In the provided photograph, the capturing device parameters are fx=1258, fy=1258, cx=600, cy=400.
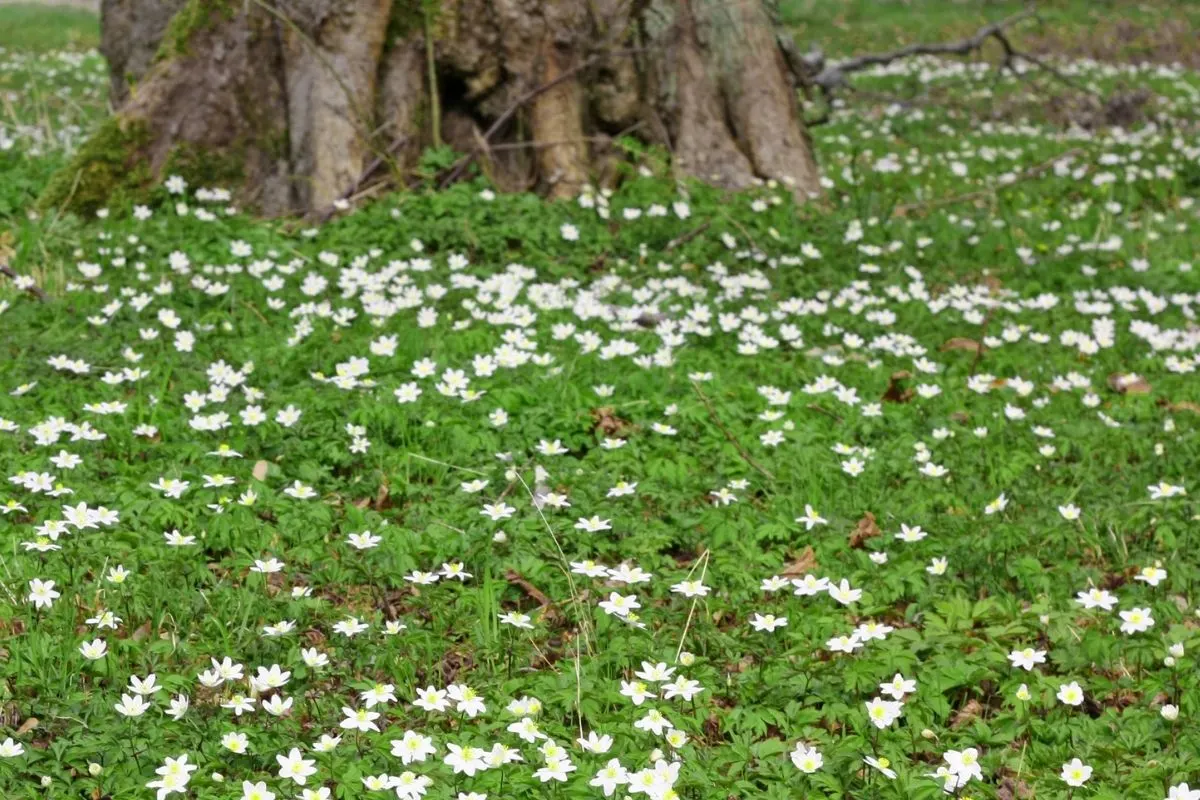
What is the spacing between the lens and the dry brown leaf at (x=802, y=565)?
4.00 metres

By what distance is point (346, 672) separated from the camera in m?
3.35

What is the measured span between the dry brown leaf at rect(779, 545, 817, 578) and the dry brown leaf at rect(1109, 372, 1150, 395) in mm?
2253

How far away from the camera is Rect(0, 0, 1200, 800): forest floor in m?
3.06

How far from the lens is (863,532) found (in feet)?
13.9

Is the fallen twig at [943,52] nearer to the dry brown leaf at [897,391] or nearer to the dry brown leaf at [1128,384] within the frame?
the dry brown leaf at [1128,384]

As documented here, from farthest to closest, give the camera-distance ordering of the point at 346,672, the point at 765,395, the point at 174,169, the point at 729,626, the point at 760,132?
the point at 760,132 < the point at 174,169 < the point at 765,395 < the point at 729,626 < the point at 346,672

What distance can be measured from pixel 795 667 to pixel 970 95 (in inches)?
433

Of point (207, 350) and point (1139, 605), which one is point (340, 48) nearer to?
point (207, 350)

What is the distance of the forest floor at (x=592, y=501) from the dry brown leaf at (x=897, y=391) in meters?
0.04

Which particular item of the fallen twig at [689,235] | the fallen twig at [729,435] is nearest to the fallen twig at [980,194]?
the fallen twig at [689,235]

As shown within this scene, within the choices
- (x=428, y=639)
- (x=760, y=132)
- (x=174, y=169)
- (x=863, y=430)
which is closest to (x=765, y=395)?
(x=863, y=430)

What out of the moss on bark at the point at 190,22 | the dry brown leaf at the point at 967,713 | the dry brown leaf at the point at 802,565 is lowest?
the dry brown leaf at the point at 967,713

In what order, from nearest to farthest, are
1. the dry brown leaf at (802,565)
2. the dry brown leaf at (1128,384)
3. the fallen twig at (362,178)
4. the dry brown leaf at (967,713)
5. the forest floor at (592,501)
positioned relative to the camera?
the forest floor at (592,501) → the dry brown leaf at (967,713) → the dry brown leaf at (802,565) → the dry brown leaf at (1128,384) → the fallen twig at (362,178)

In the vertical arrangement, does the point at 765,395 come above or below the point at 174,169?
below
